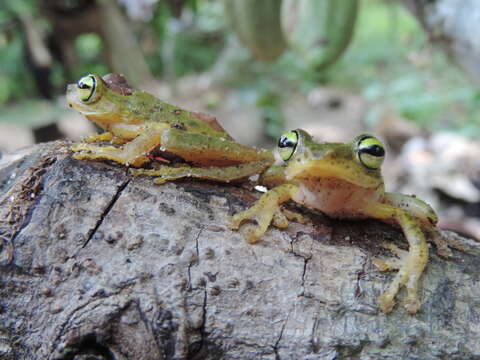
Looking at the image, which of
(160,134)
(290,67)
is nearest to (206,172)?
(160,134)

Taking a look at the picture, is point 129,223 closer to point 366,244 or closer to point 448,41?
point 366,244

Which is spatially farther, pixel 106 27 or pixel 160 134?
pixel 106 27

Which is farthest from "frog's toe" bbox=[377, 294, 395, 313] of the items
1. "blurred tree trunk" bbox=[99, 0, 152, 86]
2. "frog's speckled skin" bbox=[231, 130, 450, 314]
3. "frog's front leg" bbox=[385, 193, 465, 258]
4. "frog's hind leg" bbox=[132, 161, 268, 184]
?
"blurred tree trunk" bbox=[99, 0, 152, 86]

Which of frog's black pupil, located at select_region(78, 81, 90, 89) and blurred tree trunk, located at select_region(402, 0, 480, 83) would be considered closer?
frog's black pupil, located at select_region(78, 81, 90, 89)

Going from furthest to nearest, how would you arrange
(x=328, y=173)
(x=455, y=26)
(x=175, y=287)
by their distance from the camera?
(x=455, y=26) → (x=328, y=173) → (x=175, y=287)

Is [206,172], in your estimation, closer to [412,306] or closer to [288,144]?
[288,144]

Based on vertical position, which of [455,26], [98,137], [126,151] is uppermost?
[455,26]

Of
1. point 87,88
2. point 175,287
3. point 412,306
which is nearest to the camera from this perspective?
point 175,287

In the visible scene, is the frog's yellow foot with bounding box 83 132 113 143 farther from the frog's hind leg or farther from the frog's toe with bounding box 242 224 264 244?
the frog's toe with bounding box 242 224 264 244
